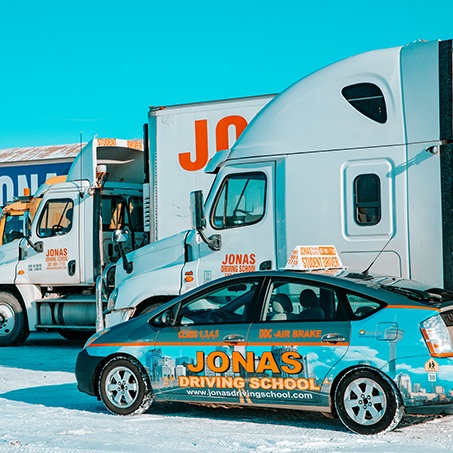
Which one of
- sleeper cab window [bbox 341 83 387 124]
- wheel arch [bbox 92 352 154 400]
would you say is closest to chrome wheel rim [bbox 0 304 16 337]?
wheel arch [bbox 92 352 154 400]

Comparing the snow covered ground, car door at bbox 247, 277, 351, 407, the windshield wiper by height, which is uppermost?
the windshield wiper

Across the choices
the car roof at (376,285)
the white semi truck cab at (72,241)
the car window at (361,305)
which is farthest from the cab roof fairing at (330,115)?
the white semi truck cab at (72,241)

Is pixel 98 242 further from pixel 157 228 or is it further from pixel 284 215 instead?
pixel 284 215

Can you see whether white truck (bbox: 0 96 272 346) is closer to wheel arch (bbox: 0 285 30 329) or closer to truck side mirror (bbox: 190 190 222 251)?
wheel arch (bbox: 0 285 30 329)

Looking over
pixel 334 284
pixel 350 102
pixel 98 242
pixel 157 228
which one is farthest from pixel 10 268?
pixel 334 284

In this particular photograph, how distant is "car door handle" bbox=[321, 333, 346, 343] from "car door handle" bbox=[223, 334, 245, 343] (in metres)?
0.77

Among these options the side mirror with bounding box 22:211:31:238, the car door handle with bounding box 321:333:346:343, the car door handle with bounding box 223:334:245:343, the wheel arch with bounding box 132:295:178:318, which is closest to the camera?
the car door handle with bounding box 321:333:346:343

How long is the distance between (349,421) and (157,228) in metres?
6.54

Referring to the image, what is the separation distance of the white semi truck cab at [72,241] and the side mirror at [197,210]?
4.47 m

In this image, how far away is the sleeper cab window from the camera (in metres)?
10.3

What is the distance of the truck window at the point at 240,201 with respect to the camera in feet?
36.1

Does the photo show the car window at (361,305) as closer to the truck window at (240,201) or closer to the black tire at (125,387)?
the black tire at (125,387)

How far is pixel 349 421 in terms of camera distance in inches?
298

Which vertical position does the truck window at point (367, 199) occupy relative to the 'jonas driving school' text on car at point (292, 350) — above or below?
Result: above
